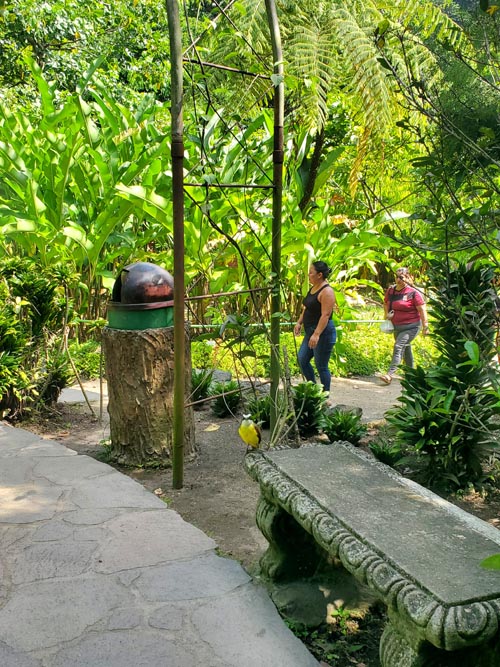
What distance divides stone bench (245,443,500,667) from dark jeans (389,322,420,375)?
474 cm

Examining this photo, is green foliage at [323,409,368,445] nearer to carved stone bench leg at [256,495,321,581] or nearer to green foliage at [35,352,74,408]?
carved stone bench leg at [256,495,321,581]

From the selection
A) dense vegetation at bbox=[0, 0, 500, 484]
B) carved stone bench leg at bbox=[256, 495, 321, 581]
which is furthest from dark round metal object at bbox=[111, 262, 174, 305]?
carved stone bench leg at bbox=[256, 495, 321, 581]

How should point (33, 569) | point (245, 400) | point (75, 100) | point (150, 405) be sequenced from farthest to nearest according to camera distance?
point (75, 100), point (245, 400), point (150, 405), point (33, 569)

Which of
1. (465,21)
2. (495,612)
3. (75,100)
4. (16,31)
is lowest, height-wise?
(495,612)

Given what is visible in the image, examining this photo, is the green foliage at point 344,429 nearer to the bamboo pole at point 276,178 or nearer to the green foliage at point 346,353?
the bamboo pole at point 276,178

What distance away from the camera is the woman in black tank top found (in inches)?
242

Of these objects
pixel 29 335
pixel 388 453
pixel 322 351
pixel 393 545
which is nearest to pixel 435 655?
pixel 393 545

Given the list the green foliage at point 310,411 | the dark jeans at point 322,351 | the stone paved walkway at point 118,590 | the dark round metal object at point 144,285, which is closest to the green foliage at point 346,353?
the dark jeans at point 322,351

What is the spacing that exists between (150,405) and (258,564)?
1.56m

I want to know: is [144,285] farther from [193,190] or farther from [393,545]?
[393,545]

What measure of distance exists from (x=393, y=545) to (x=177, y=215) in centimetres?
216

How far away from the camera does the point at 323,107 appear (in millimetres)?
7680

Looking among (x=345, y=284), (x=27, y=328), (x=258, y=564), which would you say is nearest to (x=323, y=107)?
(x=345, y=284)

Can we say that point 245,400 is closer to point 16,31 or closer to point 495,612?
point 495,612
